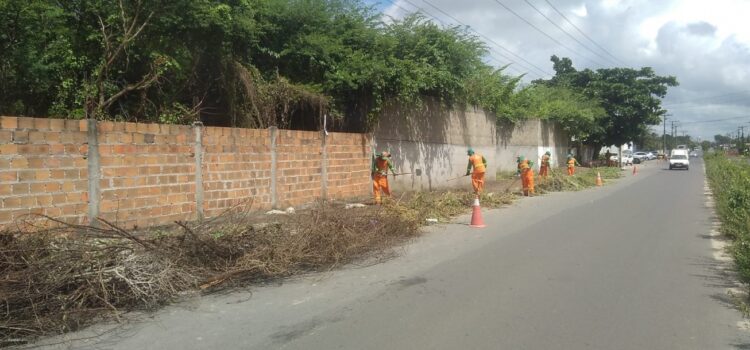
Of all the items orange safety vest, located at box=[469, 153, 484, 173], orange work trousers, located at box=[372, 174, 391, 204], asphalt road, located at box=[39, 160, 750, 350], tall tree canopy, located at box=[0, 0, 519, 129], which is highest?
tall tree canopy, located at box=[0, 0, 519, 129]

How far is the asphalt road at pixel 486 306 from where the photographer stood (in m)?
4.86

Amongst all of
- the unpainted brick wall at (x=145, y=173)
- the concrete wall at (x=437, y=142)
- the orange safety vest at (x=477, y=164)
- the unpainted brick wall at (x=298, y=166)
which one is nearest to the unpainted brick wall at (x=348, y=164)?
the unpainted brick wall at (x=298, y=166)

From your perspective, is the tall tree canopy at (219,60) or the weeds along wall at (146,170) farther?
the tall tree canopy at (219,60)

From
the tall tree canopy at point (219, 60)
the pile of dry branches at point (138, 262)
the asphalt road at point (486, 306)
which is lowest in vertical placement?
the asphalt road at point (486, 306)

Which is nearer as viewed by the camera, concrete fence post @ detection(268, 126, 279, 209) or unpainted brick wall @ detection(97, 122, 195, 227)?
unpainted brick wall @ detection(97, 122, 195, 227)

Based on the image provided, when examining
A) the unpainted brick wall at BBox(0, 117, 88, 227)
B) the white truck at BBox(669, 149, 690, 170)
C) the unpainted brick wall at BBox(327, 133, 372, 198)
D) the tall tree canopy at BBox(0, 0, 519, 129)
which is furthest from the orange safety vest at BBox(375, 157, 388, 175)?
the white truck at BBox(669, 149, 690, 170)

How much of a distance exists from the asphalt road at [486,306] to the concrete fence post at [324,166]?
557 cm

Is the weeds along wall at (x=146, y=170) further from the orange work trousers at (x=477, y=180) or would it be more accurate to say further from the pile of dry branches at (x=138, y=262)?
the orange work trousers at (x=477, y=180)

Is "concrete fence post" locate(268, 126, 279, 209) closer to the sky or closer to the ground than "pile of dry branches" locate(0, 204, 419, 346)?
closer to the sky

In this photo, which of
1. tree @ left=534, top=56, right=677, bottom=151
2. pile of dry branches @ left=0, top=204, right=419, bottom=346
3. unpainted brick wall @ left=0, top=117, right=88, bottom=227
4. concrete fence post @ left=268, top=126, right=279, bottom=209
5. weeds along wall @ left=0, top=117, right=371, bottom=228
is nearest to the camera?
pile of dry branches @ left=0, top=204, right=419, bottom=346

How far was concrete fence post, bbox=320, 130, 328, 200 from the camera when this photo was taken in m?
14.5

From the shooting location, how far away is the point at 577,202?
688 inches

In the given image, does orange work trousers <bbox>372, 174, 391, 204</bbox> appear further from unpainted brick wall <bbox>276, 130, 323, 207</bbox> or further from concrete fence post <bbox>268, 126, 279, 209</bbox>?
concrete fence post <bbox>268, 126, 279, 209</bbox>

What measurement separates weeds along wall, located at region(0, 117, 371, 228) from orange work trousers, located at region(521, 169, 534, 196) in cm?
840
